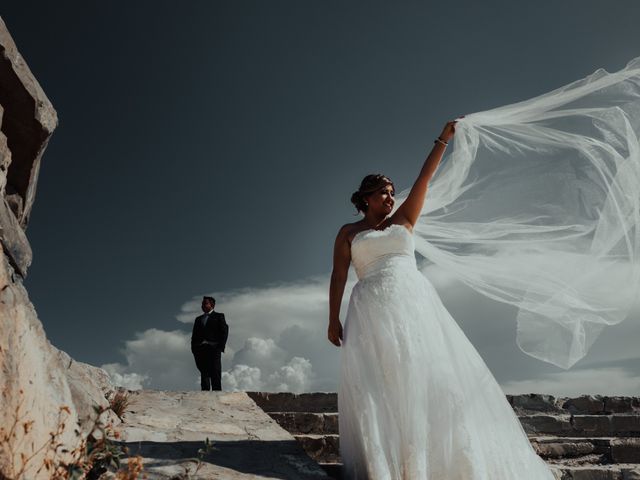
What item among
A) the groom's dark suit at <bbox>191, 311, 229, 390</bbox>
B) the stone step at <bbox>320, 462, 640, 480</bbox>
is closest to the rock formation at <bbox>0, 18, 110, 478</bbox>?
the stone step at <bbox>320, 462, 640, 480</bbox>

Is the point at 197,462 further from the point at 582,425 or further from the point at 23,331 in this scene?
the point at 582,425

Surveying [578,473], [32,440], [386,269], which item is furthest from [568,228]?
[32,440]

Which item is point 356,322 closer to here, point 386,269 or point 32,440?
point 386,269

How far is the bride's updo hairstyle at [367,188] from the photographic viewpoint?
4.23 meters

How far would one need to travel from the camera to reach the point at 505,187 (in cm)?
474

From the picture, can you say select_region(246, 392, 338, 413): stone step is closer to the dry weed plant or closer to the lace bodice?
the lace bodice

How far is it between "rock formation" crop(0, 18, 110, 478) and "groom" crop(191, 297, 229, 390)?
4656mm

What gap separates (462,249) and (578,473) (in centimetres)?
266

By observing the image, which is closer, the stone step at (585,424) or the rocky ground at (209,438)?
the rocky ground at (209,438)

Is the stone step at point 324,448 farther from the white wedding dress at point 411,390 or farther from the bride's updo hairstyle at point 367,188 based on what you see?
the bride's updo hairstyle at point 367,188

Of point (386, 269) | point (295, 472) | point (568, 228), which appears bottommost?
point (295, 472)

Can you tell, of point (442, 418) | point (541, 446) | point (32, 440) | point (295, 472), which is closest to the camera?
point (32, 440)

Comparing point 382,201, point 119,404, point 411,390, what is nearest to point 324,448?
point 119,404

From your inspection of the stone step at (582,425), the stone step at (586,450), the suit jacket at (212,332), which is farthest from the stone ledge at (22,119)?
the stone step at (582,425)
